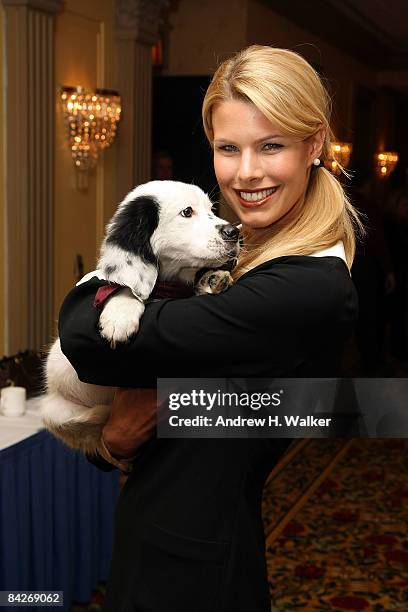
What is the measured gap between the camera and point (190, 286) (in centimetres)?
159

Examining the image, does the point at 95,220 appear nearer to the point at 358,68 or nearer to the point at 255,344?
the point at 255,344

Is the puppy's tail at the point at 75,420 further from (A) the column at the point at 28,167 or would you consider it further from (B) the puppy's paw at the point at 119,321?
(A) the column at the point at 28,167

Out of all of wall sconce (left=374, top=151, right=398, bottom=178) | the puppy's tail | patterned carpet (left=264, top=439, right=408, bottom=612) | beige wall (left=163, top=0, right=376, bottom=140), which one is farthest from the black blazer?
wall sconce (left=374, top=151, right=398, bottom=178)

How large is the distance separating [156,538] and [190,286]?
1.50 feet

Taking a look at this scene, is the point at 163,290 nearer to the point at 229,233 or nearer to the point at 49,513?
the point at 229,233

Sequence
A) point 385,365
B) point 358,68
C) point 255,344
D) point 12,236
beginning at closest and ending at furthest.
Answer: point 255,344
point 12,236
point 385,365
point 358,68

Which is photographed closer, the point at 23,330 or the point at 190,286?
the point at 190,286

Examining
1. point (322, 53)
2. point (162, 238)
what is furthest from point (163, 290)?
point (322, 53)

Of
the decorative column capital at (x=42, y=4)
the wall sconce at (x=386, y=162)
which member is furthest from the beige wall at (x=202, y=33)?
the wall sconce at (x=386, y=162)

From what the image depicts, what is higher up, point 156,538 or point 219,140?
point 219,140

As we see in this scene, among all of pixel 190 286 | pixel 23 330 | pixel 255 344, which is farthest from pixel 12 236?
pixel 255 344

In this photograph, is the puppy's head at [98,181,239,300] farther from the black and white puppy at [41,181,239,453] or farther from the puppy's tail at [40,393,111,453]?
the puppy's tail at [40,393,111,453]

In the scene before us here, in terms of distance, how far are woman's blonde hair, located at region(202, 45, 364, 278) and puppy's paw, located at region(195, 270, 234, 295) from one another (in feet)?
0.14

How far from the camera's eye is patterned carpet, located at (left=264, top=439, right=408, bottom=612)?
3854 millimetres
